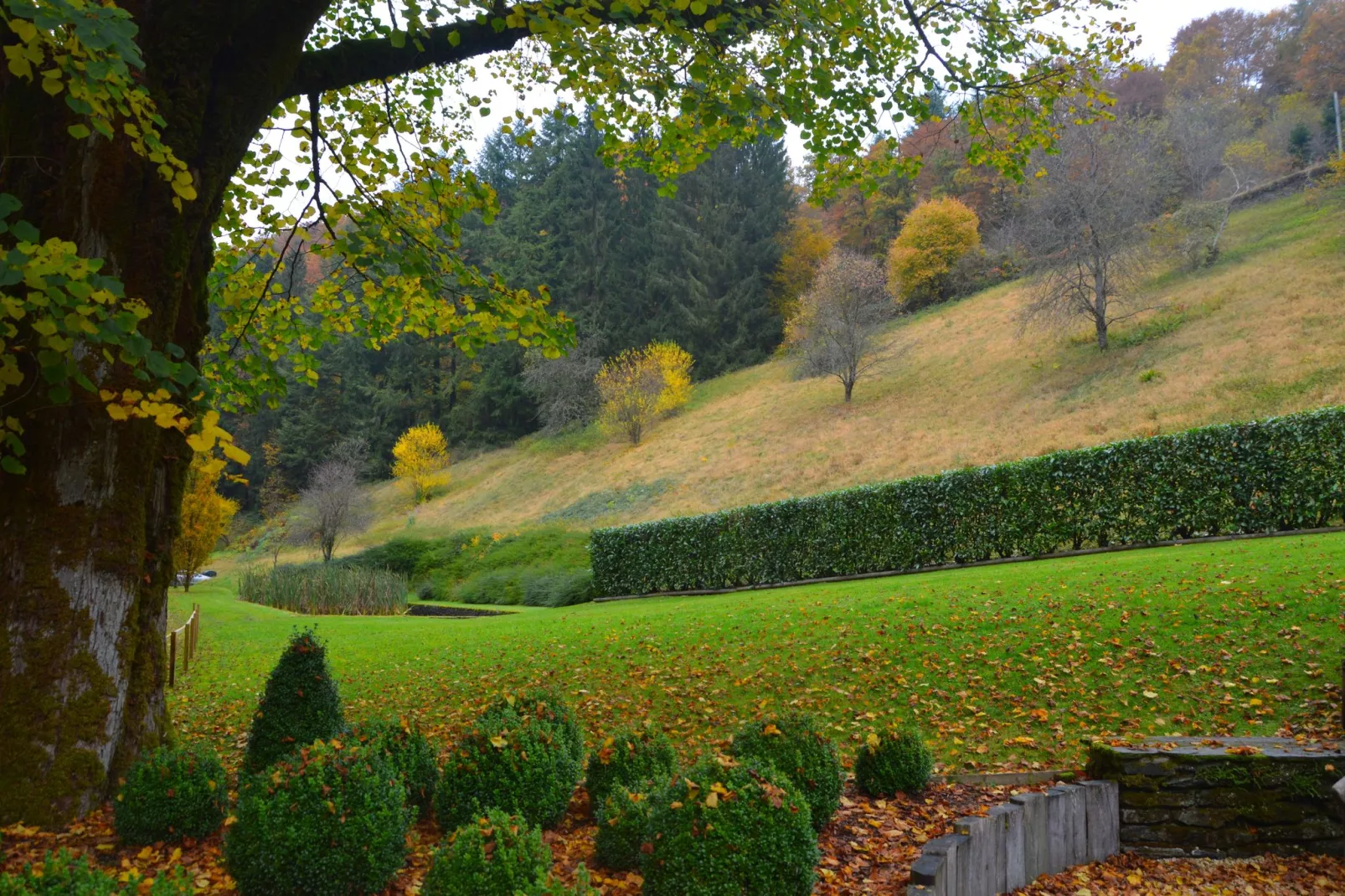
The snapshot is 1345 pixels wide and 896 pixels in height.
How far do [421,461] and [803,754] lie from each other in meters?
42.0

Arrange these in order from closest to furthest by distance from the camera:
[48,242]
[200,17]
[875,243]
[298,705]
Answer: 1. [48,242]
2. [200,17]
3. [298,705]
4. [875,243]

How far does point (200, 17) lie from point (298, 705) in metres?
3.97

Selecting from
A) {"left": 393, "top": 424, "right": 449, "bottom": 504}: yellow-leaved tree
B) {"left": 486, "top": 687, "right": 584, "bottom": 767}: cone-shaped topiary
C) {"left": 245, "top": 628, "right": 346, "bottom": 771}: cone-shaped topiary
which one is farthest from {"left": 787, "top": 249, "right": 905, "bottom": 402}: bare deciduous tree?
{"left": 245, "top": 628, "right": 346, "bottom": 771}: cone-shaped topiary

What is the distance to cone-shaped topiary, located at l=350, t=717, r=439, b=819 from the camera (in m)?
4.28

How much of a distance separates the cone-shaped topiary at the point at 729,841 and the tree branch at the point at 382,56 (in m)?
4.82

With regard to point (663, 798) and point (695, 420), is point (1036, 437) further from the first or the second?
point (663, 798)

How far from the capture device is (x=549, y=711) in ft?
15.6

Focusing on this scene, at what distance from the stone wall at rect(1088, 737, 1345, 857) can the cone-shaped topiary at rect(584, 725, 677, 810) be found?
2517 mm

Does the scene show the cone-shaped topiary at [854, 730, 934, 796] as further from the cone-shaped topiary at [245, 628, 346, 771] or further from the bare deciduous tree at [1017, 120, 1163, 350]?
the bare deciduous tree at [1017, 120, 1163, 350]

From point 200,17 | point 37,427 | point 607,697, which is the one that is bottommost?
point 607,697

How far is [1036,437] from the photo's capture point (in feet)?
81.8

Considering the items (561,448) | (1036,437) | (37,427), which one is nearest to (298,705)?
A: (37,427)

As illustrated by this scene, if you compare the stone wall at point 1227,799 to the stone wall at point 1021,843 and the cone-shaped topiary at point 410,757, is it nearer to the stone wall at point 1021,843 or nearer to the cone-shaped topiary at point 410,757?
the stone wall at point 1021,843

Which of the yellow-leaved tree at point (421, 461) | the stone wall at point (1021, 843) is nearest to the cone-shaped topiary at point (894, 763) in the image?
the stone wall at point (1021, 843)
